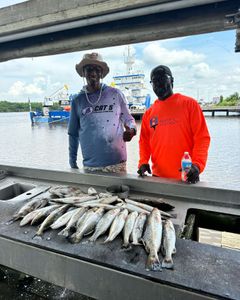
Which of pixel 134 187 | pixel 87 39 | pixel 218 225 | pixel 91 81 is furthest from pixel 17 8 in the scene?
pixel 218 225

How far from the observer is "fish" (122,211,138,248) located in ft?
4.51

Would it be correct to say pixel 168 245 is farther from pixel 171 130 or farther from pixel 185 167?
pixel 171 130

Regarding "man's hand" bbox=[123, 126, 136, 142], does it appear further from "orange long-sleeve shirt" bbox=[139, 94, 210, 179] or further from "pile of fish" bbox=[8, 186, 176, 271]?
"pile of fish" bbox=[8, 186, 176, 271]

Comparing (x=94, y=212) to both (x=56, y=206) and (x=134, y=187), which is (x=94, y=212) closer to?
(x=56, y=206)

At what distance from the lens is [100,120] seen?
2.80 meters

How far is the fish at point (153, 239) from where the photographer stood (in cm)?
119

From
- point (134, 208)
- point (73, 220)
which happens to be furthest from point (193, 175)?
point (73, 220)

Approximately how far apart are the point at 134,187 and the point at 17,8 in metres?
2.28

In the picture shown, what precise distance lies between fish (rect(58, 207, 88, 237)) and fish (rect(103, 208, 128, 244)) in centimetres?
27

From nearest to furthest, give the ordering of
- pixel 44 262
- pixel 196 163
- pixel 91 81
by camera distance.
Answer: pixel 44 262 < pixel 196 163 < pixel 91 81

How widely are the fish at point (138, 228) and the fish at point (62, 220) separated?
Answer: 49 cm

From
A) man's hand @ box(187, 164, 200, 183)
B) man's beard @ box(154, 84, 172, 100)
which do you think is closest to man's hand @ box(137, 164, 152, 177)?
man's hand @ box(187, 164, 200, 183)

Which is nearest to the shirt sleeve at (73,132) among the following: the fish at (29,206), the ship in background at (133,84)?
the fish at (29,206)

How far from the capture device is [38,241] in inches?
56.5
